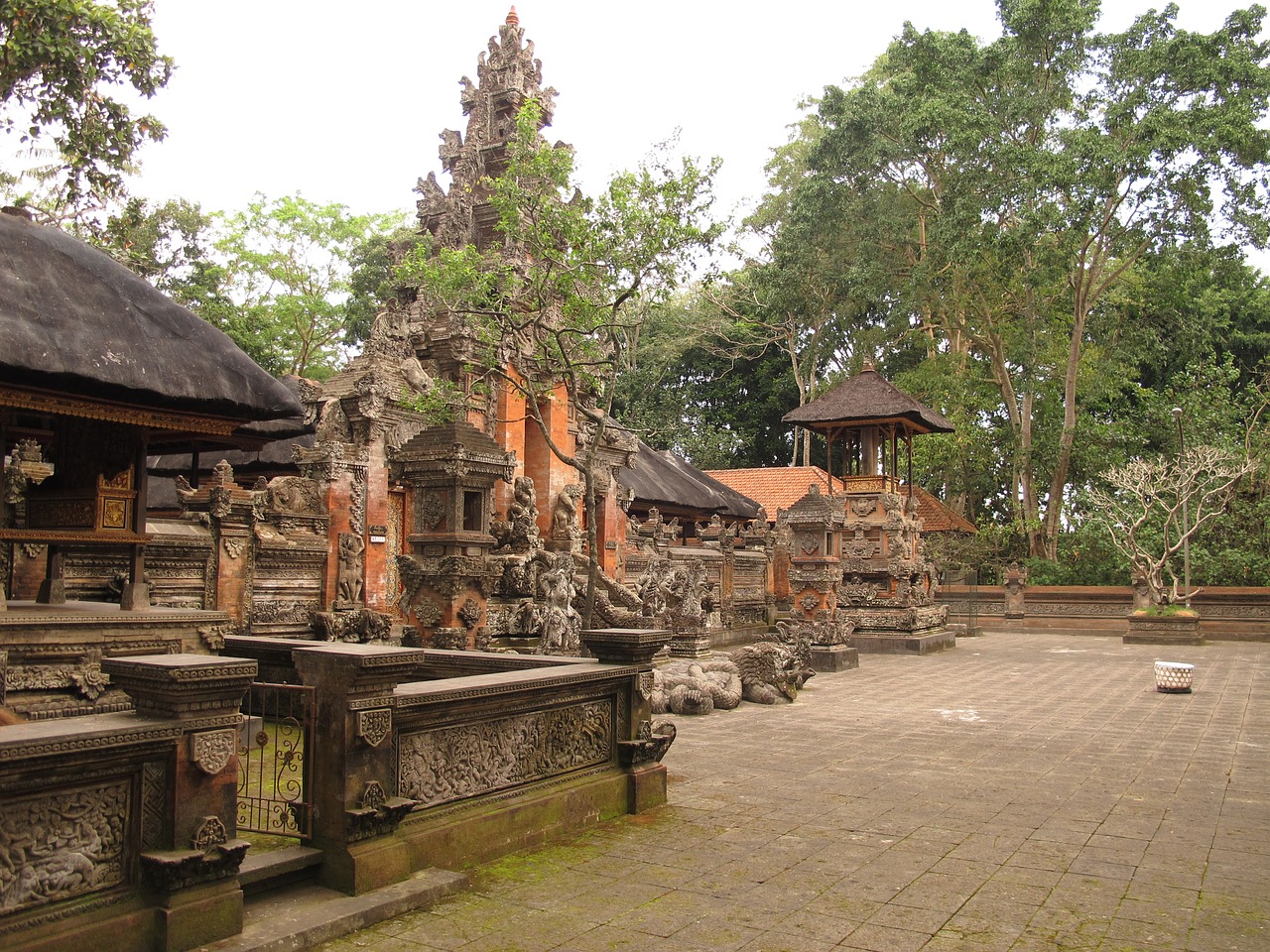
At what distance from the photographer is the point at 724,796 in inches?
292

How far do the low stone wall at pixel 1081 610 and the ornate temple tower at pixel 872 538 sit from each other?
5841 mm

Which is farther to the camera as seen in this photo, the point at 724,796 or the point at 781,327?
the point at 781,327

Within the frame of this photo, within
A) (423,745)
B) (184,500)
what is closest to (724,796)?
(423,745)

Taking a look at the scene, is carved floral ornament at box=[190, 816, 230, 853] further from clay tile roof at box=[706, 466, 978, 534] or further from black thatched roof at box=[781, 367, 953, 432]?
clay tile roof at box=[706, 466, 978, 534]

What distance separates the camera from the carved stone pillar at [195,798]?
401 centimetres

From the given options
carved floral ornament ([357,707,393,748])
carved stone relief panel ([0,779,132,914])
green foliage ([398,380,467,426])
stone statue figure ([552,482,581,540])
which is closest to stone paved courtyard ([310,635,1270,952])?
carved floral ornament ([357,707,393,748])

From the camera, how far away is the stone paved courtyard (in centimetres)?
464

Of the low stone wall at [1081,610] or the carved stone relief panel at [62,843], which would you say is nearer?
the carved stone relief panel at [62,843]

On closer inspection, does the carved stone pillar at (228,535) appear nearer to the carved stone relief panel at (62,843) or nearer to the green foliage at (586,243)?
the green foliage at (586,243)

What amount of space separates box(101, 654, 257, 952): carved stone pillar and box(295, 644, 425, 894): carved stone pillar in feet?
2.01

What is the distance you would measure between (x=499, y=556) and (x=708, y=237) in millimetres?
6668

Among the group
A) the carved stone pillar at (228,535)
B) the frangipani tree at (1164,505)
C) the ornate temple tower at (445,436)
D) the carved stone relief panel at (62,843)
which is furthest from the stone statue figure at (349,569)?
the frangipani tree at (1164,505)

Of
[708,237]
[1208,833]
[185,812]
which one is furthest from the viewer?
[708,237]

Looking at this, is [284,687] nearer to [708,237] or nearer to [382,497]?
[708,237]
